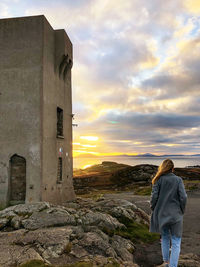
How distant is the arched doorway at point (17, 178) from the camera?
1559 cm

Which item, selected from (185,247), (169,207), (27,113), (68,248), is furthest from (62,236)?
(27,113)

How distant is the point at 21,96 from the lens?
1614 centimetres

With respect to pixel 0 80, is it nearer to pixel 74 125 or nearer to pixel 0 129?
pixel 0 129

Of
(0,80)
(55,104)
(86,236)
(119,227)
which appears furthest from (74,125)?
(86,236)

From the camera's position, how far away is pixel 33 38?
16.4 metres

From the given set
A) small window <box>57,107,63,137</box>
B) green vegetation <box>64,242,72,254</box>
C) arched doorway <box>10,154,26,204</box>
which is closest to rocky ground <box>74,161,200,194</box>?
small window <box>57,107,63,137</box>

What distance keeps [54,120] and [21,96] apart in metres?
2.86

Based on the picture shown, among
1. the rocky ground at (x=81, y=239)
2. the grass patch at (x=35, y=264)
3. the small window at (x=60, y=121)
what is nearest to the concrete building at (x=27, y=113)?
the small window at (x=60, y=121)

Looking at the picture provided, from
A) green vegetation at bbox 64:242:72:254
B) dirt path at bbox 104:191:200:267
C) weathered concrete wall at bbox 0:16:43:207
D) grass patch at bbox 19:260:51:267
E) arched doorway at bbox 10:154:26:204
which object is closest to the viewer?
grass patch at bbox 19:260:51:267

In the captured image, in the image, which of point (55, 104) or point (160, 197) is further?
point (55, 104)

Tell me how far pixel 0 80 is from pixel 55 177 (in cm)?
764

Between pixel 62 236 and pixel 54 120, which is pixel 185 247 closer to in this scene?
pixel 62 236

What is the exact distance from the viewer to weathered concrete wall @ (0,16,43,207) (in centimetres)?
1547

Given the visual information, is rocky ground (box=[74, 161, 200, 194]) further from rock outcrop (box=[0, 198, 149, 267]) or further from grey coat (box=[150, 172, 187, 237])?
grey coat (box=[150, 172, 187, 237])
